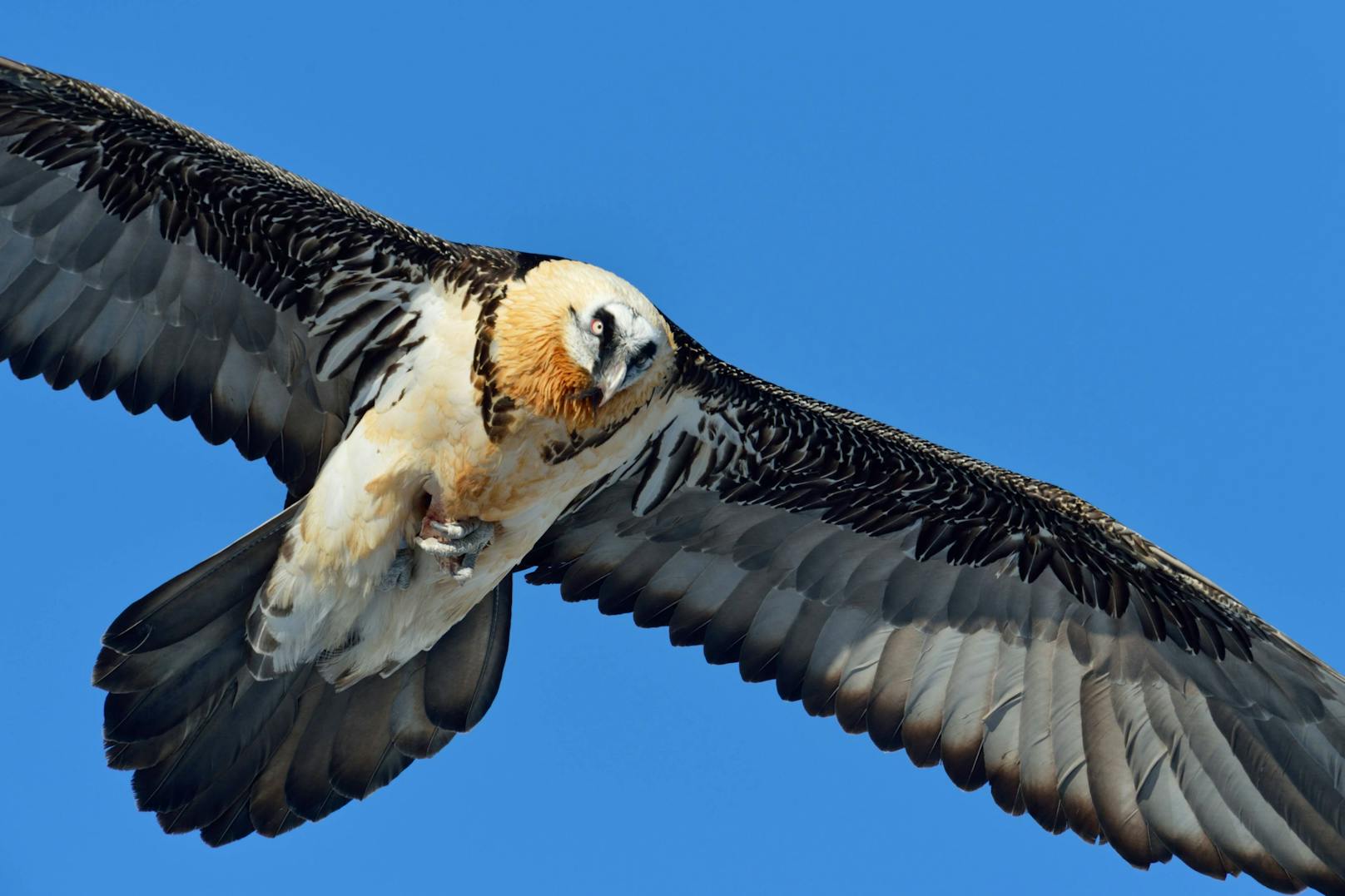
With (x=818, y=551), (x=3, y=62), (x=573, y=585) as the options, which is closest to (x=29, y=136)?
(x=3, y=62)

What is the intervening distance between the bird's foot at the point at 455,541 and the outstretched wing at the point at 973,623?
4.28 feet

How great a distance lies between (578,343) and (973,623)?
3.46m

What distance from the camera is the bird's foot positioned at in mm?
10031

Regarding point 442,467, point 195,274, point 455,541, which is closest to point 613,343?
point 442,467

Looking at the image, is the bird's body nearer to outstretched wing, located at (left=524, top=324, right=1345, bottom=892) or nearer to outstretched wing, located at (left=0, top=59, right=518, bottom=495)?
outstretched wing, located at (left=0, top=59, right=518, bottom=495)

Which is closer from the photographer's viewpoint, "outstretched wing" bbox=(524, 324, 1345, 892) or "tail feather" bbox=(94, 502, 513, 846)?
"tail feather" bbox=(94, 502, 513, 846)

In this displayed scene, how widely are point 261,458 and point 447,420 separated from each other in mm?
1497

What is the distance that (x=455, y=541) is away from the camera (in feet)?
32.9

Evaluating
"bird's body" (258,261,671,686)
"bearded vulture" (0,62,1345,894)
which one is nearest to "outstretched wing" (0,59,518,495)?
"bearded vulture" (0,62,1345,894)

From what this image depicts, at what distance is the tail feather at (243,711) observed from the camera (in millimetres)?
9859

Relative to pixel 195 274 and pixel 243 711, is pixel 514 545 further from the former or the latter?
pixel 195 274

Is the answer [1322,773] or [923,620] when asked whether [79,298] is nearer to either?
[923,620]

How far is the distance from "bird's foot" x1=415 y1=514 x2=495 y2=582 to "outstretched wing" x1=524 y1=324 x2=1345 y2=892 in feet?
4.28

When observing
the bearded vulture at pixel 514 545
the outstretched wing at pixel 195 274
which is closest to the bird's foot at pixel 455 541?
the bearded vulture at pixel 514 545
